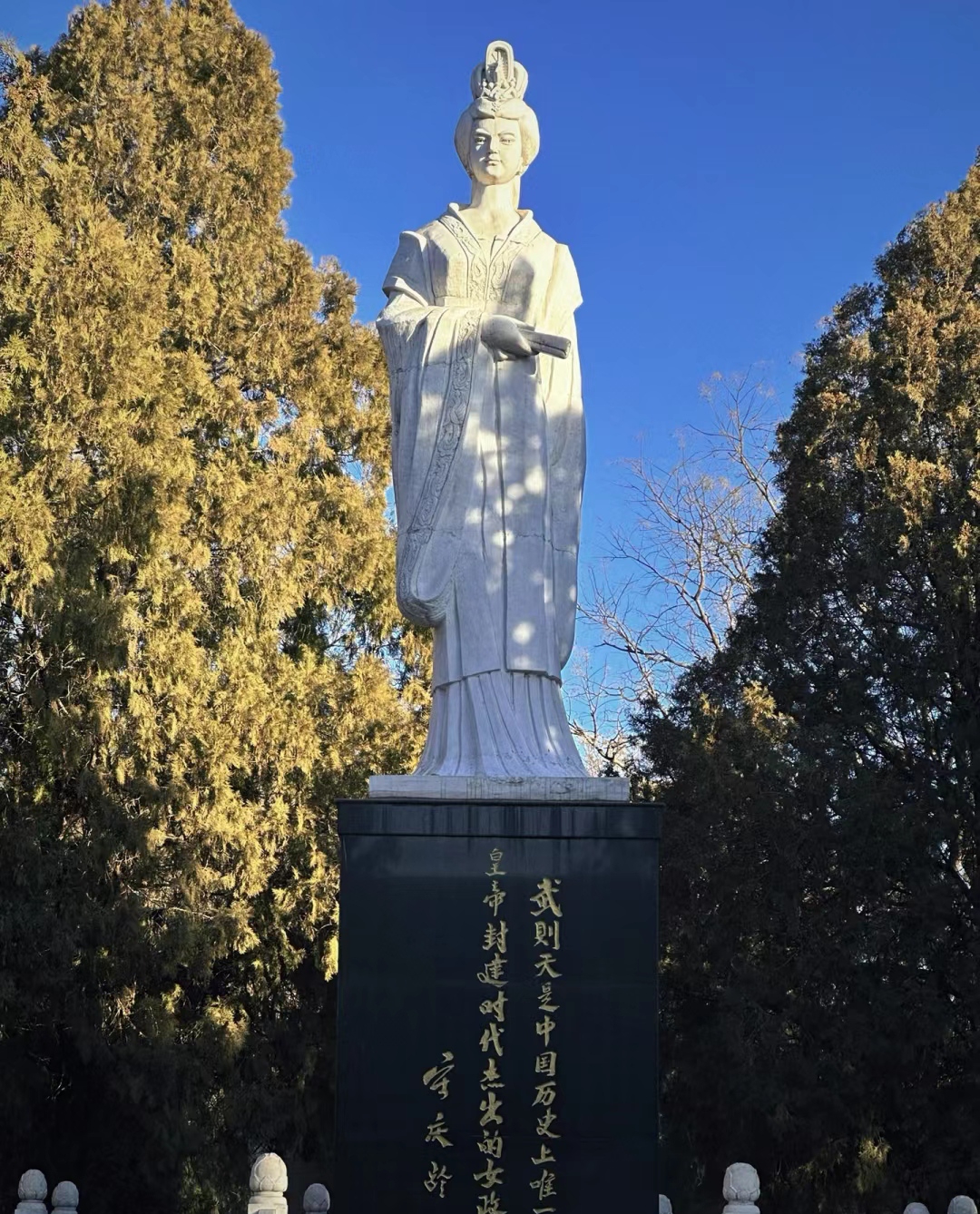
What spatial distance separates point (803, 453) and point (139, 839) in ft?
18.9

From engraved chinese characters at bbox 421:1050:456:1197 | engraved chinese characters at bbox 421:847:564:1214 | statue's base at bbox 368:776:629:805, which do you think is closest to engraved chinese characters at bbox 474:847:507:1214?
engraved chinese characters at bbox 421:847:564:1214

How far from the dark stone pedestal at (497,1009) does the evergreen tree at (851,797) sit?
5.42 metres

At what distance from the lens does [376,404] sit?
1348 cm

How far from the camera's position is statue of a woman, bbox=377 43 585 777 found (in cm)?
639

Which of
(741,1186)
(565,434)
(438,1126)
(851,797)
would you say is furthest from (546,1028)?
(851,797)

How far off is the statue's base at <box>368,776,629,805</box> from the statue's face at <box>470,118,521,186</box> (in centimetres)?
255

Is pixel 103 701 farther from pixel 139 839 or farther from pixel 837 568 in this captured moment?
pixel 837 568

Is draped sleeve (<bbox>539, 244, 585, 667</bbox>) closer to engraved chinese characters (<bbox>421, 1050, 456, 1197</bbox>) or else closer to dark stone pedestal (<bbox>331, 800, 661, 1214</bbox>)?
dark stone pedestal (<bbox>331, 800, 661, 1214</bbox>)

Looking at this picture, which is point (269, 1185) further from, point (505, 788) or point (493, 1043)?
point (505, 788)

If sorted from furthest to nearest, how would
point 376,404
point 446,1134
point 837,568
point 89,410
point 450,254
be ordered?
point 376,404 → point 837,568 → point 89,410 → point 450,254 → point 446,1134

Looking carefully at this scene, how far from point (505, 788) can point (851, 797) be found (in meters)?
5.73

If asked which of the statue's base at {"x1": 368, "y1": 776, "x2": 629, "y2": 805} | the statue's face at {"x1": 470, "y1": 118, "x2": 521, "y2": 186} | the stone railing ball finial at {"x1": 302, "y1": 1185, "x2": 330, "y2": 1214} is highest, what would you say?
the statue's face at {"x1": 470, "y1": 118, "x2": 521, "y2": 186}

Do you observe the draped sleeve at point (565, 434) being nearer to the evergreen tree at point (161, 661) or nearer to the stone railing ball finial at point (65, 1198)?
the stone railing ball finial at point (65, 1198)

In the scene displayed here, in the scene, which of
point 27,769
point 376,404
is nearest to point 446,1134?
point 27,769
